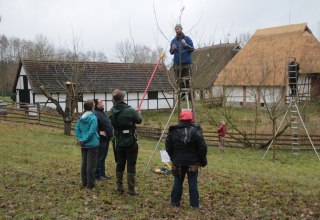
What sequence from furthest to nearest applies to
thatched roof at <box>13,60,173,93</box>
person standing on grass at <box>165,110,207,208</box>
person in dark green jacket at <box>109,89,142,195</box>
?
thatched roof at <box>13,60,173,93</box>
person in dark green jacket at <box>109,89,142,195</box>
person standing on grass at <box>165,110,207,208</box>

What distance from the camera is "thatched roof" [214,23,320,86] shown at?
32406mm

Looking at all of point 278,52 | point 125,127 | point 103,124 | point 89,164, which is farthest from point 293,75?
point 278,52

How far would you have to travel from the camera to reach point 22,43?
79.8 m

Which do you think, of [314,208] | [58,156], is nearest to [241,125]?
[58,156]

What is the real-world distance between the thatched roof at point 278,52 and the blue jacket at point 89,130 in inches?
975

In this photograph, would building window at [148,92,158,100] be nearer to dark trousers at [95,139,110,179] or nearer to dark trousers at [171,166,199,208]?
dark trousers at [95,139,110,179]

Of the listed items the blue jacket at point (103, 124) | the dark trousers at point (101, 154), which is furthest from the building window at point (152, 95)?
the blue jacket at point (103, 124)

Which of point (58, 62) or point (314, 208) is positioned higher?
point (58, 62)

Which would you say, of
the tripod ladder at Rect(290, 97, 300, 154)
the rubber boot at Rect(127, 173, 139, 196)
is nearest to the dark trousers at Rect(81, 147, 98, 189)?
the rubber boot at Rect(127, 173, 139, 196)

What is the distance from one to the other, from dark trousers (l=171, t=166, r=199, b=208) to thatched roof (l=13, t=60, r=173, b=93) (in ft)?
73.9

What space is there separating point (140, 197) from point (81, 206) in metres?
1.15

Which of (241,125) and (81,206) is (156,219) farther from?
(241,125)

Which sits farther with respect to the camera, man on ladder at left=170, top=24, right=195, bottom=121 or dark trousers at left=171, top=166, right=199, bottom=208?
man on ladder at left=170, top=24, right=195, bottom=121

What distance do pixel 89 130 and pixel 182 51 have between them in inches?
112
